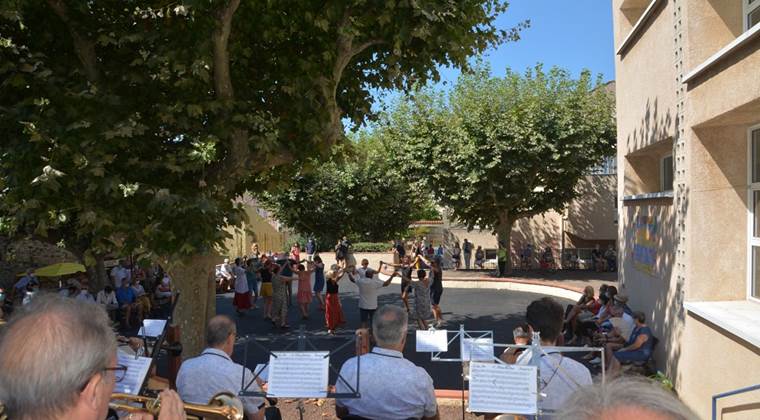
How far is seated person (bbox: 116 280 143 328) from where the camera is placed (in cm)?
1438

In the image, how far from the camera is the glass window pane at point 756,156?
689 centimetres

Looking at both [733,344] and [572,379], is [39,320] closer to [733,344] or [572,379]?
[572,379]

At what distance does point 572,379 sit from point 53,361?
3.27 meters

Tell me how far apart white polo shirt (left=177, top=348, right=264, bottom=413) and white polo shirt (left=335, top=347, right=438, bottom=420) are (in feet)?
2.62

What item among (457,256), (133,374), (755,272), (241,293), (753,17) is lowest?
(241,293)

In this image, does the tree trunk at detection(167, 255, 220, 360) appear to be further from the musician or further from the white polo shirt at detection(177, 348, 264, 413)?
the musician

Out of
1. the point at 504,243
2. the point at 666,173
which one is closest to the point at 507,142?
the point at 504,243

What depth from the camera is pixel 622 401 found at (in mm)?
1378

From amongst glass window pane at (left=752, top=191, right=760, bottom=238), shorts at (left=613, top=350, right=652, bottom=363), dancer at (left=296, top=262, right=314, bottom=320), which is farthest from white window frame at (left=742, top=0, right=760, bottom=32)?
dancer at (left=296, top=262, right=314, bottom=320)

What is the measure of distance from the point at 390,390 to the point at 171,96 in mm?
4592

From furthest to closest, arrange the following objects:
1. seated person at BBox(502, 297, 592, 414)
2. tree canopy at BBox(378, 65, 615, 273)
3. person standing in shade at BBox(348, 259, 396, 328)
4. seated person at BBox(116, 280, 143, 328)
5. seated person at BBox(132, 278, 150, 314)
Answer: tree canopy at BBox(378, 65, 615, 273) < seated person at BBox(132, 278, 150, 314) < seated person at BBox(116, 280, 143, 328) < person standing in shade at BBox(348, 259, 396, 328) < seated person at BBox(502, 297, 592, 414)

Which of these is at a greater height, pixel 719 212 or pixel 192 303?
pixel 719 212

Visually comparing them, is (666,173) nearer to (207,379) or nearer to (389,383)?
(389,383)

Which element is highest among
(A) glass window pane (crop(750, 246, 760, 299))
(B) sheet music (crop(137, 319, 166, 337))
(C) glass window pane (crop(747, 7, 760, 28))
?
(C) glass window pane (crop(747, 7, 760, 28))
